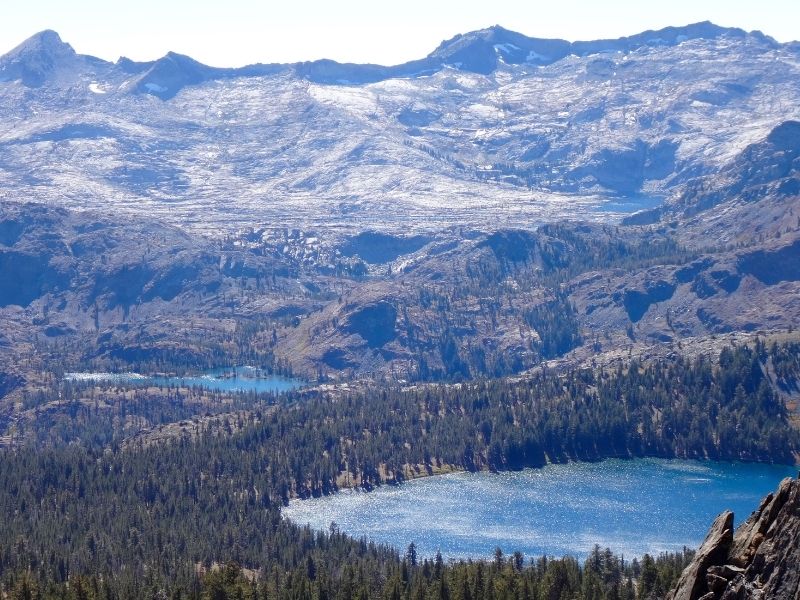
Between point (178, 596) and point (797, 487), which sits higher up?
point (797, 487)

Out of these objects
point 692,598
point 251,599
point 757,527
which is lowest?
point 251,599

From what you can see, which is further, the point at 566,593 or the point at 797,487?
the point at 566,593

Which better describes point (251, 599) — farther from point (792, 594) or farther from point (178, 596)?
point (792, 594)

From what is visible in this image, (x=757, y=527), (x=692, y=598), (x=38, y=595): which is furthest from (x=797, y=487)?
(x=38, y=595)

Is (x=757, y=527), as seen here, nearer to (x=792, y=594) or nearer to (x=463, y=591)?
(x=792, y=594)

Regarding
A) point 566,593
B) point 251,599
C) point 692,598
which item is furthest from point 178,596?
point 692,598

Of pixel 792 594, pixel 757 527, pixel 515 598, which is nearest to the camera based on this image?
pixel 792 594

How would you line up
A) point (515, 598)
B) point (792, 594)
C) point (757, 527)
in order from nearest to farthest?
point (792, 594) < point (757, 527) < point (515, 598)
